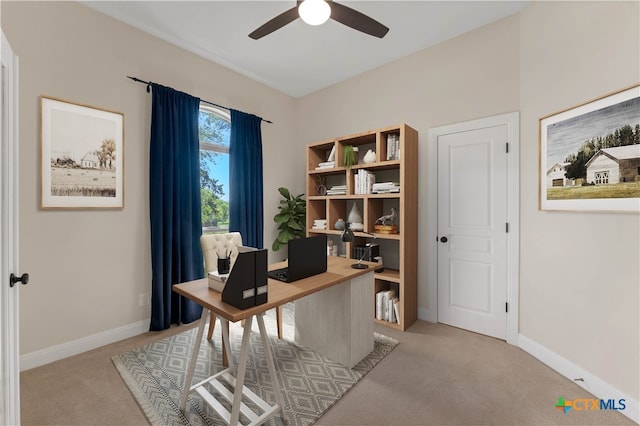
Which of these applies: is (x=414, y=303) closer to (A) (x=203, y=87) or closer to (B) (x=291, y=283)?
(B) (x=291, y=283)

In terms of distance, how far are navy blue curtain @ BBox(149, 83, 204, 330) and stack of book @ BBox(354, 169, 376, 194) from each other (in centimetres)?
183

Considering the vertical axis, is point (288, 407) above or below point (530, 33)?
below

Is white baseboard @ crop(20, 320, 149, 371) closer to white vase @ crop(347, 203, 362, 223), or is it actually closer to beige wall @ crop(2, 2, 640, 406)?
beige wall @ crop(2, 2, 640, 406)

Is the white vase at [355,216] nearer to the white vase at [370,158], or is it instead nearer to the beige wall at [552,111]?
the white vase at [370,158]

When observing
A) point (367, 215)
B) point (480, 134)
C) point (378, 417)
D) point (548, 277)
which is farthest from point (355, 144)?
point (378, 417)

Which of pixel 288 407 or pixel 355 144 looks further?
pixel 355 144

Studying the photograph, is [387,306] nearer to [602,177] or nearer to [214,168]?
[602,177]

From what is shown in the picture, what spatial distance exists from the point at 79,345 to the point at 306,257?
7.21 ft

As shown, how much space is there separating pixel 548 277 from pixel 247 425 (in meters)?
2.52

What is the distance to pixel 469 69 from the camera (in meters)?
2.87

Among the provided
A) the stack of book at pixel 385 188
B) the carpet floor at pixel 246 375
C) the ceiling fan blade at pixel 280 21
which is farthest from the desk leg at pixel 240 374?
the stack of book at pixel 385 188

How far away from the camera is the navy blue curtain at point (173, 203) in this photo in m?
2.80

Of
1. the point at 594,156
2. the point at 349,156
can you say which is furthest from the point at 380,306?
the point at 594,156

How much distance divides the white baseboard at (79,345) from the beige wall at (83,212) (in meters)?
0.04
